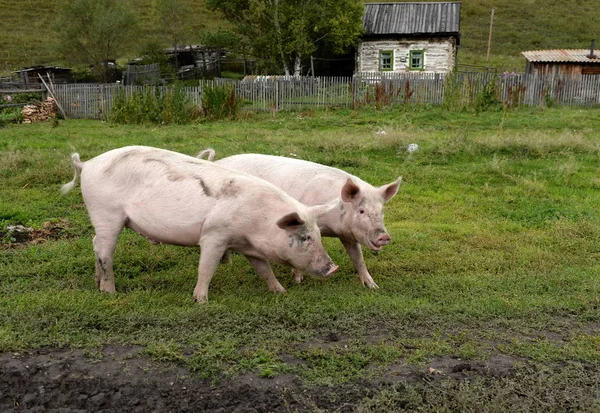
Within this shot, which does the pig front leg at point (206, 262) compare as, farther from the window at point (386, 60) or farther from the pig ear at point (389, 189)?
the window at point (386, 60)

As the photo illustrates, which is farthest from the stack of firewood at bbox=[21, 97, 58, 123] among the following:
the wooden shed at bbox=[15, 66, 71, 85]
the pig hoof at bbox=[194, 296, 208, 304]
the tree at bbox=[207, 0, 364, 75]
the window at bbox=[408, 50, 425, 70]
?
the window at bbox=[408, 50, 425, 70]

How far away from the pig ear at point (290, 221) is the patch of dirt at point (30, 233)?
3317 mm

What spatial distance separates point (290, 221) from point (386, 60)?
28.0m

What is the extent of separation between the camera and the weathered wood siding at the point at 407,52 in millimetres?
30500

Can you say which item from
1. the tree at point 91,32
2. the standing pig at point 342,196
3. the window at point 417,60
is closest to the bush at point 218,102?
the standing pig at point 342,196

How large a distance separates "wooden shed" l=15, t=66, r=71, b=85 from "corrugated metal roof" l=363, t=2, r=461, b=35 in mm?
15081

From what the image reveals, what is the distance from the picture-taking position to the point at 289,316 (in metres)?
4.61

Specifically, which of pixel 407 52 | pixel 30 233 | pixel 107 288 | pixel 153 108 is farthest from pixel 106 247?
pixel 407 52

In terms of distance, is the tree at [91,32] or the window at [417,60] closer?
the window at [417,60]

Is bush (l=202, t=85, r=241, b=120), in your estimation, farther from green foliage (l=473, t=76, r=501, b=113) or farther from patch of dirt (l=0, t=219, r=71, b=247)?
patch of dirt (l=0, t=219, r=71, b=247)

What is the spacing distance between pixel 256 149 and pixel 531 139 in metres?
5.35

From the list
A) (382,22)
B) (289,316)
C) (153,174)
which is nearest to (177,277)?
(153,174)

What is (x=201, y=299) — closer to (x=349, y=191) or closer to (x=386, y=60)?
(x=349, y=191)

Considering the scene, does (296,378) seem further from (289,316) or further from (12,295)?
(12,295)
